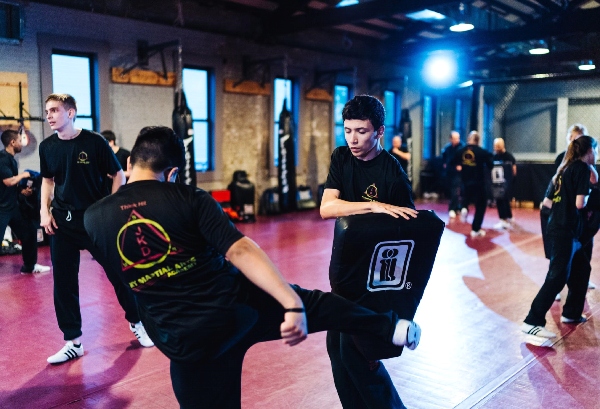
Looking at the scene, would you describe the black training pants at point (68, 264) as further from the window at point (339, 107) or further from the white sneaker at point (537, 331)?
the window at point (339, 107)

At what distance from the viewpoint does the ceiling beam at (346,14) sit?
1011 cm

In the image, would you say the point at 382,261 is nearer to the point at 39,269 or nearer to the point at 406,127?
the point at 39,269

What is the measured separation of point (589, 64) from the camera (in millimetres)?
14719

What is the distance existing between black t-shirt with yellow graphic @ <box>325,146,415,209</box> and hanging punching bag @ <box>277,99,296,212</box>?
961 centimetres

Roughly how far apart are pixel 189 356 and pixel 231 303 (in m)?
0.24

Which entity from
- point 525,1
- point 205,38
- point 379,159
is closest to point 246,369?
point 379,159

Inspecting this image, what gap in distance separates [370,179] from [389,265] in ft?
1.59

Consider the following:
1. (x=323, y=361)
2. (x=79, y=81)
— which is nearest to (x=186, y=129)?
(x=79, y=81)

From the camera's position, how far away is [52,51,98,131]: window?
9523 millimetres

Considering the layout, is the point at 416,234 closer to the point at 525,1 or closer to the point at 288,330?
the point at 288,330

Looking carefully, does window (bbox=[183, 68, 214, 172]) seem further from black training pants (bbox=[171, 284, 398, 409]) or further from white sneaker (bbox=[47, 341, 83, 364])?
black training pants (bbox=[171, 284, 398, 409])

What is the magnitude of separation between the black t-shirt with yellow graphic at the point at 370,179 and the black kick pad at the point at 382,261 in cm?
24

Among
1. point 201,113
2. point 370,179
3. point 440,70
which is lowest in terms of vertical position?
point 370,179

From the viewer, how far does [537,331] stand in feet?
14.6
